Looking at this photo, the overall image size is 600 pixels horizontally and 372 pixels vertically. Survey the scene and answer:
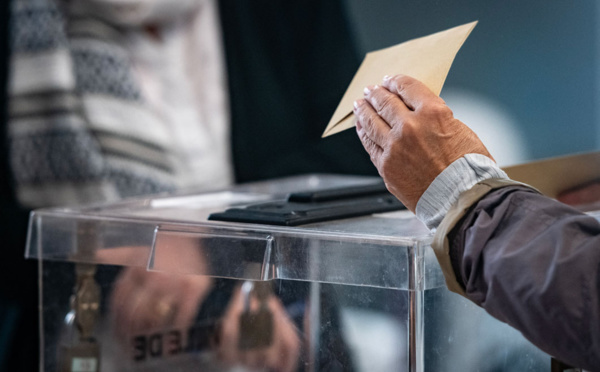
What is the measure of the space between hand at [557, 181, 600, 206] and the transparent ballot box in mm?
155

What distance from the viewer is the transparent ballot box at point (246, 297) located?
525mm

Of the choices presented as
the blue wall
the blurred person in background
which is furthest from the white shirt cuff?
the blurred person in background

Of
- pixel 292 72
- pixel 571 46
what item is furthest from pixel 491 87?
pixel 292 72

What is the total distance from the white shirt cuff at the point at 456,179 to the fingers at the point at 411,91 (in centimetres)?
5

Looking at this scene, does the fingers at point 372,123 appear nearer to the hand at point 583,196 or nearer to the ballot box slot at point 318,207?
the ballot box slot at point 318,207

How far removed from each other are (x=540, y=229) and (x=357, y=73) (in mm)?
266

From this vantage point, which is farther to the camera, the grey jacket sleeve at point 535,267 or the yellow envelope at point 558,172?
the yellow envelope at point 558,172

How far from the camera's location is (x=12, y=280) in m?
1.44

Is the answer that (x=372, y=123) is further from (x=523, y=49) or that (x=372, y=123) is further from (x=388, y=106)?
(x=523, y=49)

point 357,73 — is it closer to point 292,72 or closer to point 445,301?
point 445,301

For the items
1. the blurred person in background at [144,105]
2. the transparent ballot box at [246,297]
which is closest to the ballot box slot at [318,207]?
the transparent ballot box at [246,297]

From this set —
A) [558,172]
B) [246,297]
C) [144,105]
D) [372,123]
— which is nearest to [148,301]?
[246,297]

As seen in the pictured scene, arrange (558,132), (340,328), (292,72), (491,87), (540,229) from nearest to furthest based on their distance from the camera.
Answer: (540,229), (340,328), (491,87), (558,132), (292,72)

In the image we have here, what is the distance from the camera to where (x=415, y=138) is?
19.9 inches
